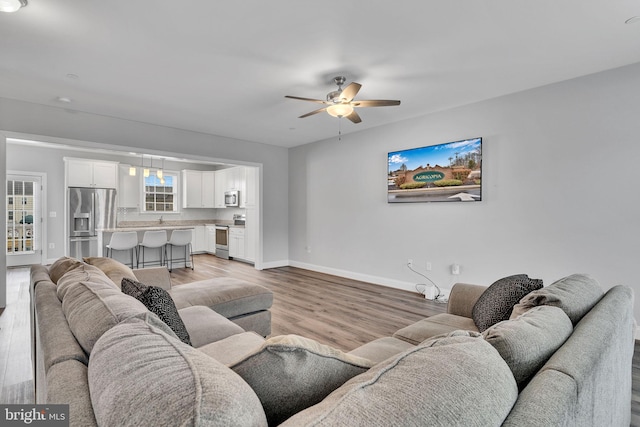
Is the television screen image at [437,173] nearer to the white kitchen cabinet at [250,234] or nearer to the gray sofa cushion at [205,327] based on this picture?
the white kitchen cabinet at [250,234]

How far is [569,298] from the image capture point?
1412mm

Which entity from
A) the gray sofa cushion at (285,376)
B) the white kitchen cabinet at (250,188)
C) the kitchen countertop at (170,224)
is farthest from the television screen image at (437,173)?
the kitchen countertop at (170,224)

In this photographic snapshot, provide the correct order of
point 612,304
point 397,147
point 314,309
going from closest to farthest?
1. point 612,304
2. point 314,309
3. point 397,147

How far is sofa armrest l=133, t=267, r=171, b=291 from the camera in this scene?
2.95 meters

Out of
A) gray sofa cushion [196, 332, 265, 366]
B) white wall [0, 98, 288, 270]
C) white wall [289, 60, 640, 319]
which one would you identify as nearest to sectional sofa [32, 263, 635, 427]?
gray sofa cushion [196, 332, 265, 366]

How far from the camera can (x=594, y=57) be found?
2.96m

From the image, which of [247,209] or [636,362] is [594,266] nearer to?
[636,362]

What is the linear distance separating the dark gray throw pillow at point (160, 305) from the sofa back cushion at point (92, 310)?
22 cm

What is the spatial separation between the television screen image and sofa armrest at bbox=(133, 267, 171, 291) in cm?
341

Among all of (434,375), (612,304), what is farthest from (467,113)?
(434,375)

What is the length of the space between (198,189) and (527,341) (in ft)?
29.7

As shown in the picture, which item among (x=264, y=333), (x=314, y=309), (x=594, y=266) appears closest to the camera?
(x=264, y=333)

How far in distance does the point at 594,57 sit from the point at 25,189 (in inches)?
377

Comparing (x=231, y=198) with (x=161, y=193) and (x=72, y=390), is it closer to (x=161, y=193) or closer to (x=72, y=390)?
(x=161, y=193)
